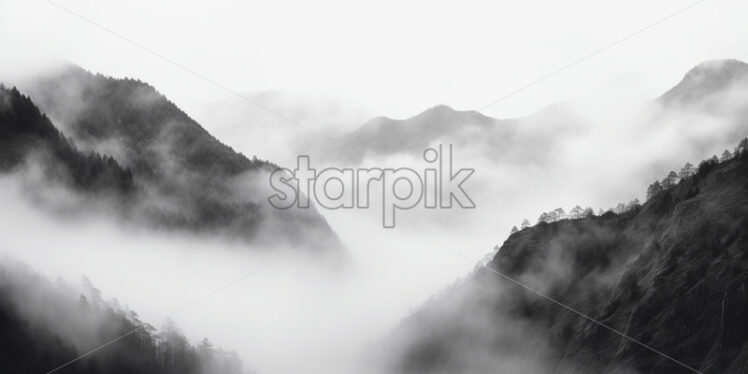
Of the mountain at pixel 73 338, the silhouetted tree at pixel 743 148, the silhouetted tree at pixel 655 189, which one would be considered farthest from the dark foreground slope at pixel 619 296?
the mountain at pixel 73 338

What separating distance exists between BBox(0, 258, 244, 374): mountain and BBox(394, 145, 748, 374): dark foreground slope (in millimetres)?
63499

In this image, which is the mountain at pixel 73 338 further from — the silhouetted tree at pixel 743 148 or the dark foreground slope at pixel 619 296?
the silhouetted tree at pixel 743 148

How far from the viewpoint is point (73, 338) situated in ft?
566

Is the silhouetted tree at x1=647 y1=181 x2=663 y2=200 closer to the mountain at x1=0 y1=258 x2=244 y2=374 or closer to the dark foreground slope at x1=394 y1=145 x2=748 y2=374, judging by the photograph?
the dark foreground slope at x1=394 y1=145 x2=748 y2=374

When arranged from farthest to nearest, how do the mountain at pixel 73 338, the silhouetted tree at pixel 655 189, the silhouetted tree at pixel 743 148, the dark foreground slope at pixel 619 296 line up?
the mountain at pixel 73 338 < the silhouetted tree at pixel 655 189 < the silhouetted tree at pixel 743 148 < the dark foreground slope at pixel 619 296

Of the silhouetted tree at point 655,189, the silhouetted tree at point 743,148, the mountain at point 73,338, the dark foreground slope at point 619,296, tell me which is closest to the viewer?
the dark foreground slope at point 619,296

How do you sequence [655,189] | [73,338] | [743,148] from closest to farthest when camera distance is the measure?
[743,148], [655,189], [73,338]

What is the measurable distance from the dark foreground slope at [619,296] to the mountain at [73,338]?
208ft

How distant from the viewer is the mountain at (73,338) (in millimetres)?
156750

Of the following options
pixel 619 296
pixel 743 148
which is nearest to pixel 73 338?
pixel 619 296

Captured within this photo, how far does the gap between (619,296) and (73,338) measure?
12873 cm

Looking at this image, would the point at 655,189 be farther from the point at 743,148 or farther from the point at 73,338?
the point at 73,338

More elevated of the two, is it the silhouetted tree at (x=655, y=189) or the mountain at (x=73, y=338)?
the silhouetted tree at (x=655, y=189)

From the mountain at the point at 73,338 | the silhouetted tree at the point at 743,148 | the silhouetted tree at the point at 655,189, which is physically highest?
the silhouetted tree at the point at 743,148
